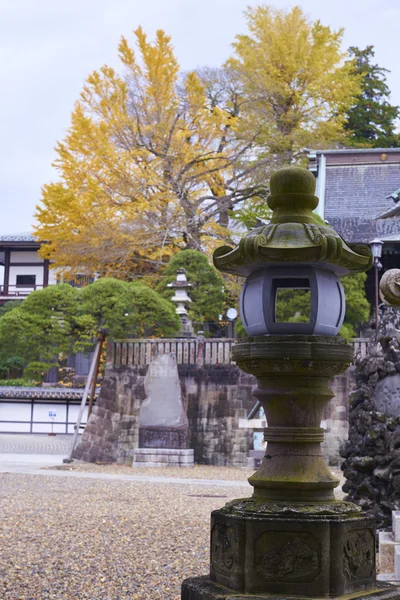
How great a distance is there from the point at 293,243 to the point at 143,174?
23466mm

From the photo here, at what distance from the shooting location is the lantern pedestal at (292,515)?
4.22 metres

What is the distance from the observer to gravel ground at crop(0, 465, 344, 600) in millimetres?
6562

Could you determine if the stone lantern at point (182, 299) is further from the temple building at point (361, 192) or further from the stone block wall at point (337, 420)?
the temple building at point (361, 192)

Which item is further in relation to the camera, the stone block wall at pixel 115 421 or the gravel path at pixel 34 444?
the gravel path at pixel 34 444

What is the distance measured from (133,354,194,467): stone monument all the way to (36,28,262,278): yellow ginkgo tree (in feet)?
26.1

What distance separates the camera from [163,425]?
19766mm

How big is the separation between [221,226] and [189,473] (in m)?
12.3

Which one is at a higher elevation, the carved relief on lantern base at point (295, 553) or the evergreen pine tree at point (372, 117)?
the evergreen pine tree at point (372, 117)

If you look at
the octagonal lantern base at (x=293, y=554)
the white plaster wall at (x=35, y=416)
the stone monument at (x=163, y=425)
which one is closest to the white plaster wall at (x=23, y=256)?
the white plaster wall at (x=35, y=416)

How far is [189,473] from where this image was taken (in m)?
17.9

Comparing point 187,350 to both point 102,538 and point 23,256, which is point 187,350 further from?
point 23,256

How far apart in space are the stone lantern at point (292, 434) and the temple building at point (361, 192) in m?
19.4

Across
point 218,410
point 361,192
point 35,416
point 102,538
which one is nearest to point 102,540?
point 102,538

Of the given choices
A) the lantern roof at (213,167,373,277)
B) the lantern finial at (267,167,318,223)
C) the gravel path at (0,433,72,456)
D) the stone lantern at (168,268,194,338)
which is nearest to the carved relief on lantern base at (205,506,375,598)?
the lantern roof at (213,167,373,277)
